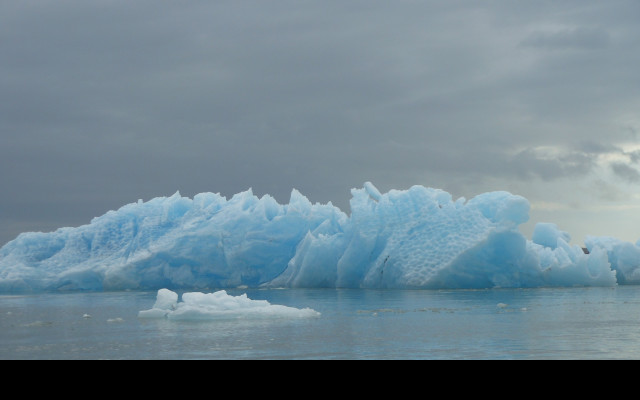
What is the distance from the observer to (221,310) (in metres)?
13.2

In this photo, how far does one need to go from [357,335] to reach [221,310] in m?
4.02

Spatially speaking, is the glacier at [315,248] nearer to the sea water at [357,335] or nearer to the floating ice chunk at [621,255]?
the floating ice chunk at [621,255]

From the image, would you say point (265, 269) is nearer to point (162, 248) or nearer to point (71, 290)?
point (162, 248)

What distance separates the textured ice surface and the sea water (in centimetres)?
23

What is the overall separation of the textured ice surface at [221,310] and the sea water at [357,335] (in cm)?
Answer: 23

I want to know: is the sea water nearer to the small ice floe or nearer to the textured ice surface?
the small ice floe

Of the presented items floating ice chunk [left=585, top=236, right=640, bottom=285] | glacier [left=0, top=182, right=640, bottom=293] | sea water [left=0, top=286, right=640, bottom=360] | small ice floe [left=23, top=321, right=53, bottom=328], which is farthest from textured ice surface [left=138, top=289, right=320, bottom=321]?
floating ice chunk [left=585, top=236, right=640, bottom=285]

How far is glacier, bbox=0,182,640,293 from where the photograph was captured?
22047mm

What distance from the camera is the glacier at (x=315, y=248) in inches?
868

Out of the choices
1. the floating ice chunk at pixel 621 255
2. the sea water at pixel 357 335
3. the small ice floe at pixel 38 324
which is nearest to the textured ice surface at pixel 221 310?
the sea water at pixel 357 335

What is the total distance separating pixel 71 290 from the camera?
30672 millimetres

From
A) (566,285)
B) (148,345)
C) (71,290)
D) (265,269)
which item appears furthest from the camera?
(71,290)
